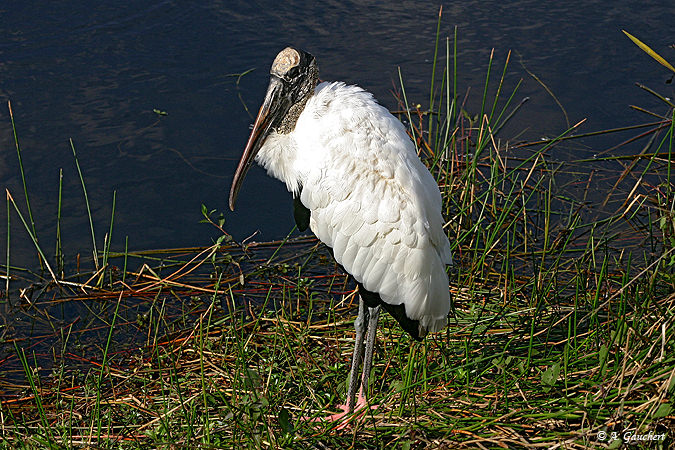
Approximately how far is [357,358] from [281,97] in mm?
1135

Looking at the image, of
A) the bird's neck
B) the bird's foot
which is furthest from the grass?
the bird's neck

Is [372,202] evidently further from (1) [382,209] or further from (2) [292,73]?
(2) [292,73]

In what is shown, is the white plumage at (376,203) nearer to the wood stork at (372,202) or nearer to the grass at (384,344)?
the wood stork at (372,202)

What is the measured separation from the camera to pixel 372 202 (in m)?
2.94

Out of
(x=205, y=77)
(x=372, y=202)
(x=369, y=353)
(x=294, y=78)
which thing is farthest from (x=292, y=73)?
(x=205, y=77)

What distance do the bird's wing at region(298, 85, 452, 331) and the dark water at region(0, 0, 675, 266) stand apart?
5.80 feet

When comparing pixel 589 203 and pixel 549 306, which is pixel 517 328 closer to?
pixel 549 306

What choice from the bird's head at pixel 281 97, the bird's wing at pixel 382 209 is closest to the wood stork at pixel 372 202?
the bird's wing at pixel 382 209

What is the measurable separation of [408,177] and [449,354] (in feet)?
2.87

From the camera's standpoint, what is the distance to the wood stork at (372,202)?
9.55 feet

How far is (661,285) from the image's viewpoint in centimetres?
343

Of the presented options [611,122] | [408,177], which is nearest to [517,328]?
[408,177]

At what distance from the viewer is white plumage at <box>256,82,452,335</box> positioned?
114 inches

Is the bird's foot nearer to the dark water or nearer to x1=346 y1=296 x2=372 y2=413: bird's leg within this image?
x1=346 y1=296 x2=372 y2=413: bird's leg
